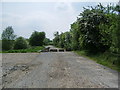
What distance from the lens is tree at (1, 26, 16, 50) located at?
3991 centimetres

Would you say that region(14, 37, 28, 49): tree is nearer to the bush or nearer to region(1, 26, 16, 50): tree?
the bush

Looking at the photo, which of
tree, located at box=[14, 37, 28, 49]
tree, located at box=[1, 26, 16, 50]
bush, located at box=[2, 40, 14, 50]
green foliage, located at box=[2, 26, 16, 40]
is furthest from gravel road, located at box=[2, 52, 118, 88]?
green foliage, located at box=[2, 26, 16, 40]

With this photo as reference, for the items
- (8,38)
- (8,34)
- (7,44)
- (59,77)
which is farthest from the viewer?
(8,34)

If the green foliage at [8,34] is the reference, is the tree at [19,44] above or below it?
below

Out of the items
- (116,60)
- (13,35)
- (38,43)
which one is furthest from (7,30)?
(116,60)

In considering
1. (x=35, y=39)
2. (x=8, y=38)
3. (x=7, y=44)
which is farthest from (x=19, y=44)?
(x=35, y=39)

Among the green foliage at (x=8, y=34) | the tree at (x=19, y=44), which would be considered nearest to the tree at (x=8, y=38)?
the green foliage at (x=8, y=34)

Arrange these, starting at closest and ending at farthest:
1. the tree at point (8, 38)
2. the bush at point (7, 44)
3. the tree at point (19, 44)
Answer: the bush at point (7, 44)
the tree at point (8, 38)
the tree at point (19, 44)

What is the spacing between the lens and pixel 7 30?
4409 centimetres

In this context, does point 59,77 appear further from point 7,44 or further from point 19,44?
point 7,44

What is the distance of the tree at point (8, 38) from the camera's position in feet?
131

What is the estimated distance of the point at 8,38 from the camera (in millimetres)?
42906

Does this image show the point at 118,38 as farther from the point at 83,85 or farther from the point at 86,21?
the point at 86,21

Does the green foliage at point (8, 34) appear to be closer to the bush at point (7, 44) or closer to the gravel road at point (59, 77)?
the bush at point (7, 44)
